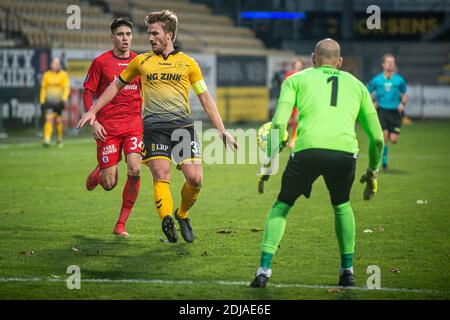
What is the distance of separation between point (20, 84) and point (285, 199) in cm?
2008

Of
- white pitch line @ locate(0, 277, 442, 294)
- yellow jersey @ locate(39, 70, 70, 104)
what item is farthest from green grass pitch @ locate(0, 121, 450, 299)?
yellow jersey @ locate(39, 70, 70, 104)

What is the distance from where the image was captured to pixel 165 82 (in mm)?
9484

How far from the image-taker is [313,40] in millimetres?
42344

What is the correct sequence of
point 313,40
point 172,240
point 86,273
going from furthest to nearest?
point 313,40
point 172,240
point 86,273

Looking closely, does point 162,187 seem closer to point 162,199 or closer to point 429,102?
point 162,199

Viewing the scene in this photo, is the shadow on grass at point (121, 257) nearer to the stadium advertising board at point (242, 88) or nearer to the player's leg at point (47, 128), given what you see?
the player's leg at point (47, 128)

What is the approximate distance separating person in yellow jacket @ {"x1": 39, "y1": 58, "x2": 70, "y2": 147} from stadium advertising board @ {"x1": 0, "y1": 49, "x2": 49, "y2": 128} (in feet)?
6.90

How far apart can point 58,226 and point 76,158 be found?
31.9 feet

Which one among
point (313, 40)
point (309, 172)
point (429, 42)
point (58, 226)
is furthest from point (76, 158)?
point (429, 42)

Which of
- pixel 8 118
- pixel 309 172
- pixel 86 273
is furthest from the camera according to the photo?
pixel 8 118

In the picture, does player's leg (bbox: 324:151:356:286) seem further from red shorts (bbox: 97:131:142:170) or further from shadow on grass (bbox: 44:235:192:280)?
red shorts (bbox: 97:131:142:170)

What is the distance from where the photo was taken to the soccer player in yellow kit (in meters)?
9.42
